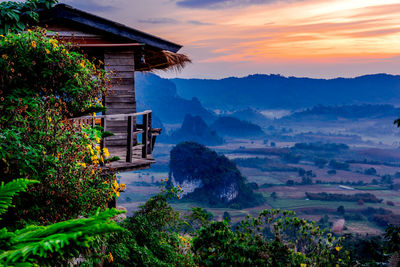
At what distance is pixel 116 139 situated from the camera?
10.4m

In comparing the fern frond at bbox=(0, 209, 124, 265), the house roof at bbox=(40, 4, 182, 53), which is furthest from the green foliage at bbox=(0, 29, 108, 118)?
the fern frond at bbox=(0, 209, 124, 265)

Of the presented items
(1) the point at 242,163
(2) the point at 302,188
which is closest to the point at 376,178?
(2) the point at 302,188

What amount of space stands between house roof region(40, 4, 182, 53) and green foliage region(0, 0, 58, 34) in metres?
0.25

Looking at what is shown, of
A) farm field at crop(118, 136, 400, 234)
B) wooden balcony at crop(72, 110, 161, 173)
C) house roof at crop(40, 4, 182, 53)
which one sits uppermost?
house roof at crop(40, 4, 182, 53)

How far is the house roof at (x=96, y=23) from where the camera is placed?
967cm

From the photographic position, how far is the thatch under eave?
1148 cm

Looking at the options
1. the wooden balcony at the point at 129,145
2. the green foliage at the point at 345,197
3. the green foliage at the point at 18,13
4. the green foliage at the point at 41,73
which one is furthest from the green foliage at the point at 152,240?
the green foliage at the point at 345,197

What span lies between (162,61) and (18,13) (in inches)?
182

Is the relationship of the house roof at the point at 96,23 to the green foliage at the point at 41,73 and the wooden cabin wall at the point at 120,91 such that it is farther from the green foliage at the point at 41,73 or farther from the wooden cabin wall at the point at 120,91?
the green foliage at the point at 41,73

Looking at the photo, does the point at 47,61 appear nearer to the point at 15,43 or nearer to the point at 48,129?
the point at 15,43

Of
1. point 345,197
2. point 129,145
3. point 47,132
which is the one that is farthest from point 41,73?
point 345,197

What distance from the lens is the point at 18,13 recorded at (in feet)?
30.4

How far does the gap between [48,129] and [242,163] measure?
604 feet

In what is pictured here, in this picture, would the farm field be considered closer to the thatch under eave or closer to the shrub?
the thatch under eave
